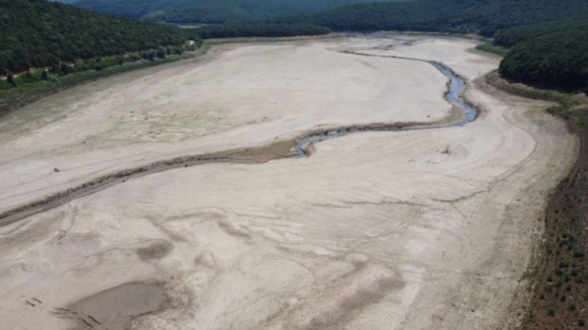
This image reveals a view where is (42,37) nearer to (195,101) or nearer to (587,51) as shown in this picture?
(195,101)

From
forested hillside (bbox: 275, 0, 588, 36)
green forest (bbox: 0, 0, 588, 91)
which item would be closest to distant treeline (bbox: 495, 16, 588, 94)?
green forest (bbox: 0, 0, 588, 91)

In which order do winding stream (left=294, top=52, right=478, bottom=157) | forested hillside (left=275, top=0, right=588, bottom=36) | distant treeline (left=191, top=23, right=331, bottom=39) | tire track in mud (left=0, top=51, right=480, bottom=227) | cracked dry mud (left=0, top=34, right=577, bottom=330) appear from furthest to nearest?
distant treeline (left=191, top=23, right=331, bottom=39), forested hillside (left=275, top=0, right=588, bottom=36), winding stream (left=294, top=52, right=478, bottom=157), tire track in mud (left=0, top=51, right=480, bottom=227), cracked dry mud (left=0, top=34, right=577, bottom=330)

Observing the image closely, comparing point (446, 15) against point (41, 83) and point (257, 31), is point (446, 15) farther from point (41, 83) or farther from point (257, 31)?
point (41, 83)

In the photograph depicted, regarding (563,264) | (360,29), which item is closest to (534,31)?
(360,29)

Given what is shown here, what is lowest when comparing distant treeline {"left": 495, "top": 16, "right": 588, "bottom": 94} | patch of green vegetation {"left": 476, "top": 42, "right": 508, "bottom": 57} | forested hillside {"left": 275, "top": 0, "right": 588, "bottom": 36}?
patch of green vegetation {"left": 476, "top": 42, "right": 508, "bottom": 57}

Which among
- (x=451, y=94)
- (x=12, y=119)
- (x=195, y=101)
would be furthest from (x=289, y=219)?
(x=451, y=94)

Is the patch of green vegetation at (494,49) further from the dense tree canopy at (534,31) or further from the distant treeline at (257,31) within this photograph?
the distant treeline at (257,31)

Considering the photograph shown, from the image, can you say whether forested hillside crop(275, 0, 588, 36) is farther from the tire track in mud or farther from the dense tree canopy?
the tire track in mud
